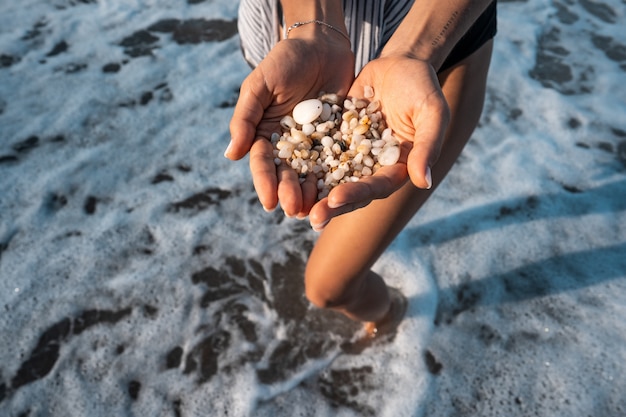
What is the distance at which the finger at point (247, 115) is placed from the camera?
1425 mm

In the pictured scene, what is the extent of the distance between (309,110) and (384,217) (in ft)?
1.45

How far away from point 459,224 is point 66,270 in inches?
82.7

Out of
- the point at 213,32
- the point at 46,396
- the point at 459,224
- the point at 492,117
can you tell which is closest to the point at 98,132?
the point at 213,32

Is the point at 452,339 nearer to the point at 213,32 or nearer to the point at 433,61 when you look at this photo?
the point at 433,61

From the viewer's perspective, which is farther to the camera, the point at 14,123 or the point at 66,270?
the point at 14,123

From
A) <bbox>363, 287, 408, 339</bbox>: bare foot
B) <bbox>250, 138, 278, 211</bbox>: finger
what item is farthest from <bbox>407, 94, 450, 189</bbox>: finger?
<bbox>363, 287, 408, 339</bbox>: bare foot

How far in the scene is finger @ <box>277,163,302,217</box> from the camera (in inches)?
49.9

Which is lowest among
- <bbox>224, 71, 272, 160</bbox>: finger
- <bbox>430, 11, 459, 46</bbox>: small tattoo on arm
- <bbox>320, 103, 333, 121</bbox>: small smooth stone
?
<bbox>320, 103, 333, 121</bbox>: small smooth stone

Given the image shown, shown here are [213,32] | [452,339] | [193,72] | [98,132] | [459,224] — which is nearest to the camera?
[452,339]

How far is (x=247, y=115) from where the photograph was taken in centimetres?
147

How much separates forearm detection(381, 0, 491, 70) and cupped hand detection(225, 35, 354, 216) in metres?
0.20

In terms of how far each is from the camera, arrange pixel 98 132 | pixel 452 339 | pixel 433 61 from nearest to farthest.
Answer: pixel 433 61
pixel 452 339
pixel 98 132

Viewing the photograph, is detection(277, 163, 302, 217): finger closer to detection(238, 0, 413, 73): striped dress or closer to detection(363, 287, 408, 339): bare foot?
detection(238, 0, 413, 73): striped dress

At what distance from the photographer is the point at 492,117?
3336 mm
